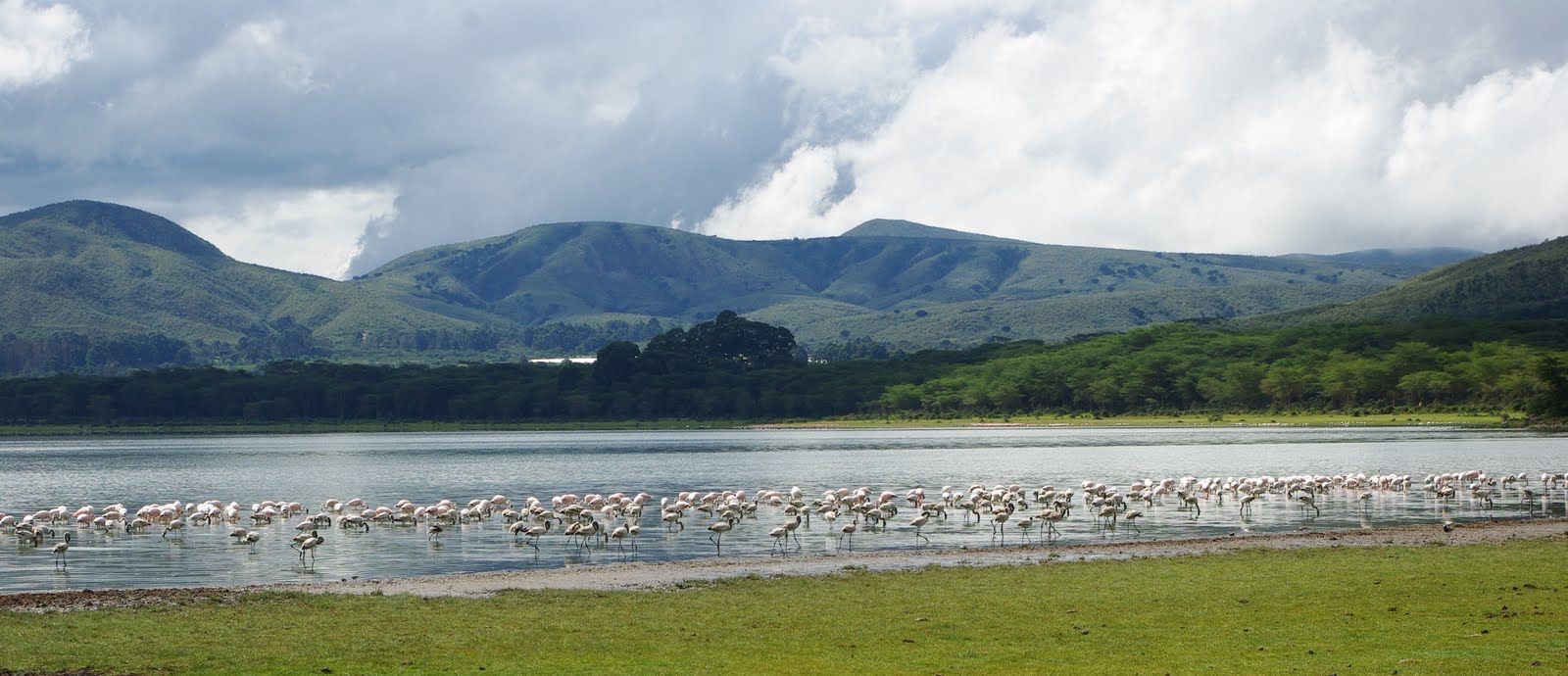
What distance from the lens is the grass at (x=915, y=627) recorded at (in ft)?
68.6

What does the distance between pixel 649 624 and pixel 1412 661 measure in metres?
12.4

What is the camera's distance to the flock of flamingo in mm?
46156

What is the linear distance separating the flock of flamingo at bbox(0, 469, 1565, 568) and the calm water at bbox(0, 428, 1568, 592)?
487 millimetres

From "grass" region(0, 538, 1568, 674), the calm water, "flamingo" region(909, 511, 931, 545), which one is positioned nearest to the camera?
"grass" region(0, 538, 1568, 674)

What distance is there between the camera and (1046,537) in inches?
1741

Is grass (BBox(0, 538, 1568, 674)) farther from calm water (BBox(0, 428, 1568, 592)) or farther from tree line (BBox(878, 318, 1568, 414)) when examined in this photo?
tree line (BBox(878, 318, 1568, 414))

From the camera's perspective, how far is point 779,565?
36719mm

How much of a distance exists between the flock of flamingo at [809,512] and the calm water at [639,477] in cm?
49

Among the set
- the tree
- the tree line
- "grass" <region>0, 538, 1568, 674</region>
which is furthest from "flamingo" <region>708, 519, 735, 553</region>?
the tree line

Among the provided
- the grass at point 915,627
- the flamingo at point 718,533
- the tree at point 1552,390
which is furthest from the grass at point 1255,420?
the grass at point 915,627

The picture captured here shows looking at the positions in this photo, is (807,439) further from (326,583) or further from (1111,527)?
(326,583)

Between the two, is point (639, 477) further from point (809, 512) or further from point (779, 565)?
point (779, 565)

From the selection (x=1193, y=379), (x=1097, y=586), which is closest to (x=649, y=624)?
(x=1097, y=586)

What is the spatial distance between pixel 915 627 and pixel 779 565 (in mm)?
12285
